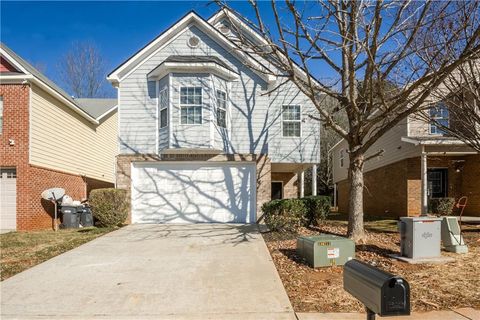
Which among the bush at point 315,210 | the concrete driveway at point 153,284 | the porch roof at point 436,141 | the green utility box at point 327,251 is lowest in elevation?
the concrete driveway at point 153,284

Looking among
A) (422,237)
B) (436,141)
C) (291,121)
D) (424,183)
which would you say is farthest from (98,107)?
(422,237)

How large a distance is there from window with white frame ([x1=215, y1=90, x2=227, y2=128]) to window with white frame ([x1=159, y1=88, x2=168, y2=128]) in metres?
1.91

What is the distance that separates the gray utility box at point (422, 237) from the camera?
26.8 feet

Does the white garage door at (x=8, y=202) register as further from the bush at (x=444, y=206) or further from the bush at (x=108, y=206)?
the bush at (x=444, y=206)

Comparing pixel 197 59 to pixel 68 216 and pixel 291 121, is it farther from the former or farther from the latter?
pixel 68 216

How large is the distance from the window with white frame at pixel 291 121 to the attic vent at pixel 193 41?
4.26 meters

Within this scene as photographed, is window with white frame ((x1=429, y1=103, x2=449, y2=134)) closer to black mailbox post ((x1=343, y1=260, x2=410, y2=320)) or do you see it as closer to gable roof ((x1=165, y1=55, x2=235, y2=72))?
gable roof ((x1=165, y1=55, x2=235, y2=72))

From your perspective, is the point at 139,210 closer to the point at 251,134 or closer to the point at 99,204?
the point at 99,204

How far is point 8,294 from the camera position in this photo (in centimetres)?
650

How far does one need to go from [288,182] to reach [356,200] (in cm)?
1039

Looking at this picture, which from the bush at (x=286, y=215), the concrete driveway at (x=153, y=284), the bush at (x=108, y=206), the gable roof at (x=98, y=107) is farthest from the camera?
the gable roof at (x=98, y=107)

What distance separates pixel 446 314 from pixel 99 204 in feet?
36.3

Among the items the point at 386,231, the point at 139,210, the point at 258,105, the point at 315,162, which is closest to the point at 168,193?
the point at 139,210

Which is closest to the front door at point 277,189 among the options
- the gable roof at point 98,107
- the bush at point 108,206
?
the bush at point 108,206
